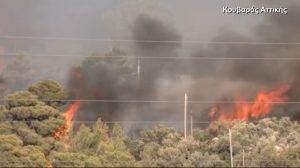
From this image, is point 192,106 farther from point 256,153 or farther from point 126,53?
point 256,153

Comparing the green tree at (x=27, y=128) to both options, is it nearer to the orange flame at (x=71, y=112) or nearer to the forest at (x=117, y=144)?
the forest at (x=117, y=144)

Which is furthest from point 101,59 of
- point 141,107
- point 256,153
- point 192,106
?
point 256,153

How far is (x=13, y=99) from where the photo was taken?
42.0m

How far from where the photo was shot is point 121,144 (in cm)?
4088

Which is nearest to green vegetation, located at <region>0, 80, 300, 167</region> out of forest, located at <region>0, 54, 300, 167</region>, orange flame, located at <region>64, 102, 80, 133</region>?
forest, located at <region>0, 54, 300, 167</region>

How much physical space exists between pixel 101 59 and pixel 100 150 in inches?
952

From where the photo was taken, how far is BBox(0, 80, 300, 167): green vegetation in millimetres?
35188

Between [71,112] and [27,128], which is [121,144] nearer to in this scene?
[27,128]

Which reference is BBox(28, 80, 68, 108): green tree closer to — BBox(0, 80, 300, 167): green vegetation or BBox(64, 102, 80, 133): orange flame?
BBox(0, 80, 300, 167): green vegetation

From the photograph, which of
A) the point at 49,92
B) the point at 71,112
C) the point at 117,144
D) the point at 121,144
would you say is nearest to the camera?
the point at 117,144

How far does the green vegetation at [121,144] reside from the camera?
35.2 metres

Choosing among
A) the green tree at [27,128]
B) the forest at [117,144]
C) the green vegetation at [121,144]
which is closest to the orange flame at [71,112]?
the forest at [117,144]

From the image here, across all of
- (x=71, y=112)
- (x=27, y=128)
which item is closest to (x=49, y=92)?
(x=71, y=112)

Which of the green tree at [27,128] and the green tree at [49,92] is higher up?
the green tree at [49,92]
